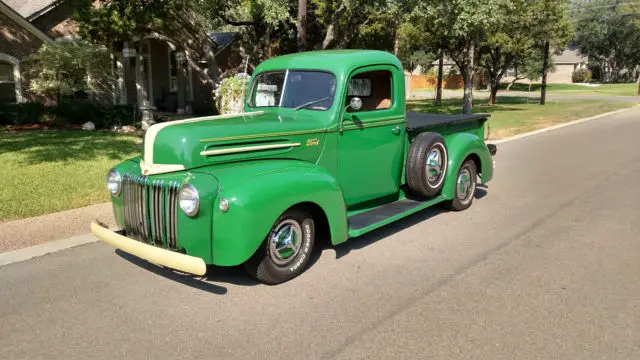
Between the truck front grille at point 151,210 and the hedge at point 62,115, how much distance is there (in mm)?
11512

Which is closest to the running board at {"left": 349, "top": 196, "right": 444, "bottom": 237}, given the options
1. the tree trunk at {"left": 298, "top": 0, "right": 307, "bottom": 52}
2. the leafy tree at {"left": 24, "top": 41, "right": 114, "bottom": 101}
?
the tree trunk at {"left": 298, "top": 0, "right": 307, "bottom": 52}

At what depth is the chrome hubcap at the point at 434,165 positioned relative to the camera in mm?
5746

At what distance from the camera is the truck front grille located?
3.95 metres

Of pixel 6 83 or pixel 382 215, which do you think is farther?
pixel 6 83

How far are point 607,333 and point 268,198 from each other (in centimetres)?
261

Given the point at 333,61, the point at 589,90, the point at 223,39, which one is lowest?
the point at 333,61

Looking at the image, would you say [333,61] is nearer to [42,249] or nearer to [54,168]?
[42,249]

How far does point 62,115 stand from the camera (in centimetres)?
1451

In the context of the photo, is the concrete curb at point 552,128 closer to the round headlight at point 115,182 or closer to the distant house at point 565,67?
the round headlight at point 115,182

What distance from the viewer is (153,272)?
4578mm

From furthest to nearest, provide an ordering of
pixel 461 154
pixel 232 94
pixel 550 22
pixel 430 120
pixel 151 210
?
pixel 550 22 < pixel 232 94 < pixel 430 120 < pixel 461 154 < pixel 151 210

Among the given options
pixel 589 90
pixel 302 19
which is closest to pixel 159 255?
pixel 302 19

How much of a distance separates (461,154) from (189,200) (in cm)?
366

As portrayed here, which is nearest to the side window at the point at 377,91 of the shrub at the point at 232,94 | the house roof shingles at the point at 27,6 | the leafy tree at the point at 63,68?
the shrub at the point at 232,94
